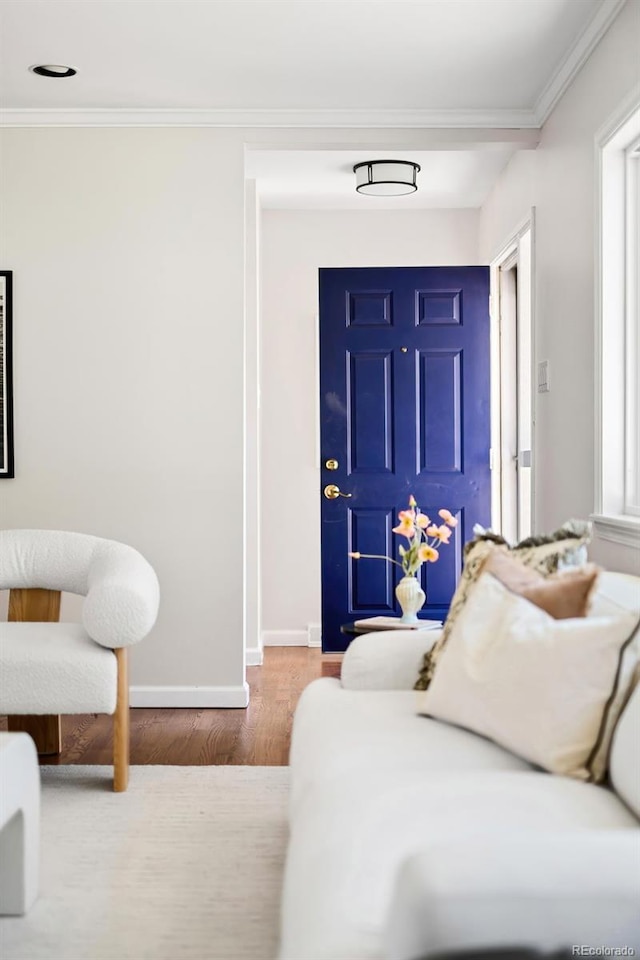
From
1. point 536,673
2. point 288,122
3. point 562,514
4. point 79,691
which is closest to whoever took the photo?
point 536,673

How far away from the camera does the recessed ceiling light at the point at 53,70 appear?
12.4 ft

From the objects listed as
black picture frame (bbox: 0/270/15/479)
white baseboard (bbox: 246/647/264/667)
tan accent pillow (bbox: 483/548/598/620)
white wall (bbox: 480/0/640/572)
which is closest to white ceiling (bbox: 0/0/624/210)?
white wall (bbox: 480/0/640/572)

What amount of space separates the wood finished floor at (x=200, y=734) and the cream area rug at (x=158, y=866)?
14cm

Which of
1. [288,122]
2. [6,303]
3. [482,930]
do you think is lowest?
[482,930]

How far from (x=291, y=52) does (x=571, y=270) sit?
130 cm

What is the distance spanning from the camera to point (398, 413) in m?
5.57

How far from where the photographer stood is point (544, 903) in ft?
3.57

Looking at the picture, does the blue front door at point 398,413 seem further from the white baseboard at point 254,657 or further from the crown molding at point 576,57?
the crown molding at point 576,57

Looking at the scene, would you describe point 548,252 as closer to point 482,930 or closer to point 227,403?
point 227,403

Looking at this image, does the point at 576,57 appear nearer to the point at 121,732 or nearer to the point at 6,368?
the point at 6,368

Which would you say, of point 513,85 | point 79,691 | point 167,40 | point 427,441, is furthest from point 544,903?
point 427,441

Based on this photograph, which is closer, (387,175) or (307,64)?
(307,64)

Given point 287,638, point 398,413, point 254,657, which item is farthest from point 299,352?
point 254,657

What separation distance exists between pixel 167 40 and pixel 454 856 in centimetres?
322
